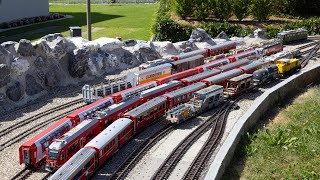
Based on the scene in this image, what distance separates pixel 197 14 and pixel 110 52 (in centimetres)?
2159

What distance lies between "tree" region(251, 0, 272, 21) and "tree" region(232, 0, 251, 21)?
2.97 feet

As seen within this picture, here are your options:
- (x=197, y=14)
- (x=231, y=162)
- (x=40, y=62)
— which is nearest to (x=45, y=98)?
(x=40, y=62)

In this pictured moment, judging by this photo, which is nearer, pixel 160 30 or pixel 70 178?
pixel 70 178

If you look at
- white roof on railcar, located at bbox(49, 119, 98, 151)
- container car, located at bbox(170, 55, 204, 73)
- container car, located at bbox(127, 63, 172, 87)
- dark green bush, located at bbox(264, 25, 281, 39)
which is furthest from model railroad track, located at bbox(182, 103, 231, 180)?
dark green bush, located at bbox(264, 25, 281, 39)

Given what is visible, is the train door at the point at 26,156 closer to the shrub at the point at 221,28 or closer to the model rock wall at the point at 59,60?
the model rock wall at the point at 59,60

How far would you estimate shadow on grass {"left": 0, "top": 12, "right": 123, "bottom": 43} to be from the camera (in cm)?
6278

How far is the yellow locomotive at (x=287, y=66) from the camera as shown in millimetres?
46406

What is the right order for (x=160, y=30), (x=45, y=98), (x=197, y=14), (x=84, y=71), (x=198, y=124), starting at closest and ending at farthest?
(x=198, y=124)
(x=45, y=98)
(x=84, y=71)
(x=160, y=30)
(x=197, y=14)

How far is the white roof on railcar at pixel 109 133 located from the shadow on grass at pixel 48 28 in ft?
115

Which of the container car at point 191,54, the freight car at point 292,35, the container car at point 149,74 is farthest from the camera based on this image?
the freight car at point 292,35

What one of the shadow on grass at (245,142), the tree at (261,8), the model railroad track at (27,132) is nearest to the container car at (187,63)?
the shadow on grass at (245,142)

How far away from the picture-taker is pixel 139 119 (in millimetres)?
32719

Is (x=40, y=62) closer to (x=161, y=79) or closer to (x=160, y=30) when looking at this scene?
(x=161, y=79)

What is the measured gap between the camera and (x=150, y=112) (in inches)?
1332
